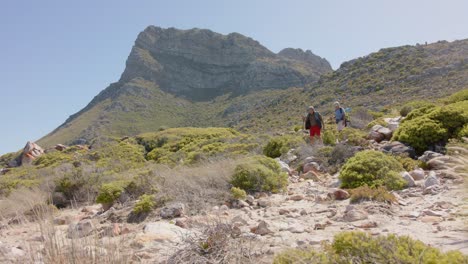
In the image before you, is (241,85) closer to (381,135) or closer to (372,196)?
(381,135)

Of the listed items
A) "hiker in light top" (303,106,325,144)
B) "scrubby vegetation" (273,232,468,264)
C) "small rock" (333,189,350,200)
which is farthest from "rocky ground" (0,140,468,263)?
"hiker in light top" (303,106,325,144)

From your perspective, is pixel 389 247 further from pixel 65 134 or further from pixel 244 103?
pixel 65 134

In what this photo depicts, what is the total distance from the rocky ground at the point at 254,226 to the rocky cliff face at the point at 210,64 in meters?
84.8

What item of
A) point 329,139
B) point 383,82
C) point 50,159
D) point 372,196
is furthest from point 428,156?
point 383,82

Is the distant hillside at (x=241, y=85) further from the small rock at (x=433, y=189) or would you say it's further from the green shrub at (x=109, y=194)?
the small rock at (x=433, y=189)

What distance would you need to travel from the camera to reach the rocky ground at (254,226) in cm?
260

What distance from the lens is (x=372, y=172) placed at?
676cm

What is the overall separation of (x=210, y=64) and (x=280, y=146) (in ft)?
389

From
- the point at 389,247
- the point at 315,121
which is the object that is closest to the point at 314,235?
the point at 389,247

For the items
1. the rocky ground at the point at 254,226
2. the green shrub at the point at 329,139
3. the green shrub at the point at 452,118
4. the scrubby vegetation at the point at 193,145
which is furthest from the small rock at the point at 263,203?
the green shrub at the point at 329,139

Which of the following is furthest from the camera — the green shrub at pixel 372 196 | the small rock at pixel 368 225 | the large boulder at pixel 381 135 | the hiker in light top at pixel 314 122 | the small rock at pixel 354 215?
the hiker in light top at pixel 314 122

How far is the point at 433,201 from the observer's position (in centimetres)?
533

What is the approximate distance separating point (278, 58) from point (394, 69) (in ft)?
245

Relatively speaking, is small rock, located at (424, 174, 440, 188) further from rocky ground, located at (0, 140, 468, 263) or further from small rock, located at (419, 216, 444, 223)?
small rock, located at (419, 216, 444, 223)
